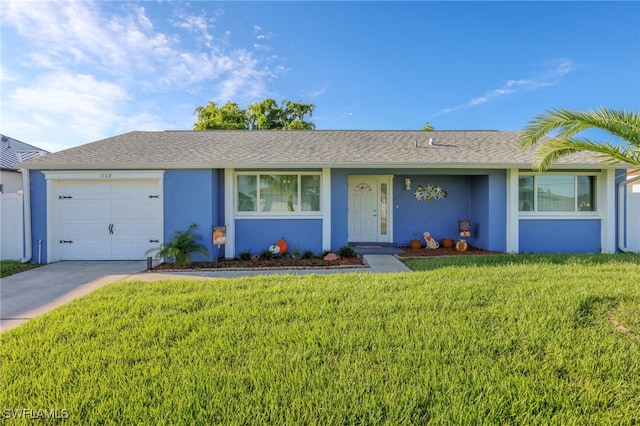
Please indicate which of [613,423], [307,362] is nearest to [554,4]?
[613,423]

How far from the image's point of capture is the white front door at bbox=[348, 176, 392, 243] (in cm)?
1083

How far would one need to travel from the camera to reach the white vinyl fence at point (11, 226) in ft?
26.8

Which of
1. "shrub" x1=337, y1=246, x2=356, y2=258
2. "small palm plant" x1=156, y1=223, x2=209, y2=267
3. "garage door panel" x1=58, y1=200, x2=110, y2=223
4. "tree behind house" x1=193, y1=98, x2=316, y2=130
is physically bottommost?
"shrub" x1=337, y1=246, x2=356, y2=258

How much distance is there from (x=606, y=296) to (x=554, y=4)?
33.3ft

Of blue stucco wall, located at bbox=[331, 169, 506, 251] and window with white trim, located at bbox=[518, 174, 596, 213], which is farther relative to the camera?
window with white trim, located at bbox=[518, 174, 596, 213]

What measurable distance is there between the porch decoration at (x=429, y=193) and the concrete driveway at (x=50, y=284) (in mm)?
9259

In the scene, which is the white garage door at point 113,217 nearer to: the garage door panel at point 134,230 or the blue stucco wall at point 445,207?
the garage door panel at point 134,230

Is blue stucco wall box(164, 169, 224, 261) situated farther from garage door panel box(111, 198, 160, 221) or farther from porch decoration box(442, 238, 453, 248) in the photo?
porch decoration box(442, 238, 453, 248)

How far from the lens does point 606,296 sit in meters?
4.23

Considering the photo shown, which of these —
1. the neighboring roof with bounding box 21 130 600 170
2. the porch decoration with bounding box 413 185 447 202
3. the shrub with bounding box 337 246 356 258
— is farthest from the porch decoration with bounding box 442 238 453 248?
the shrub with bounding box 337 246 356 258

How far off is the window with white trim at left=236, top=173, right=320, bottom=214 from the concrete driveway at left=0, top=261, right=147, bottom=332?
3.42 meters

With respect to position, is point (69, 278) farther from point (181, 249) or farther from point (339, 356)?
point (339, 356)

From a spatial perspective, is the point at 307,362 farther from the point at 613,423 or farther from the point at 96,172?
the point at 96,172

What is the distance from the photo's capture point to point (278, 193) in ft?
29.7
